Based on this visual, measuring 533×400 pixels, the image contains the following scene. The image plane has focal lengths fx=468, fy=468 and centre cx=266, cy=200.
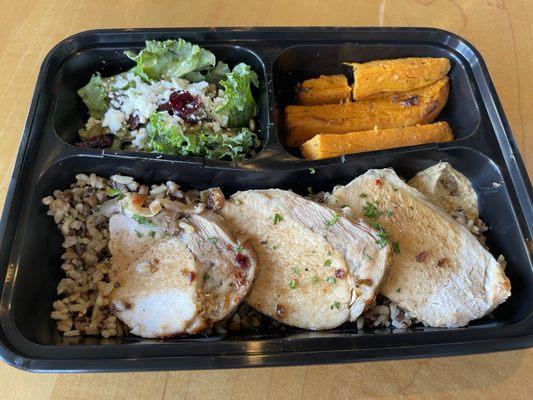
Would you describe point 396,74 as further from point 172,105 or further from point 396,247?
point 172,105

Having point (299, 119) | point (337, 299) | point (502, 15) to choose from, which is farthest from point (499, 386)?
point (502, 15)

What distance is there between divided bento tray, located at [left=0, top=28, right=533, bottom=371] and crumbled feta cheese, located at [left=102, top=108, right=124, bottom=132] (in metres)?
0.18

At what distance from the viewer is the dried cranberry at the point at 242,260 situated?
1803 millimetres

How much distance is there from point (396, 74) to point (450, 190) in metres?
0.64

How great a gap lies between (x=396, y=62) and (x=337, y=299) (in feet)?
4.24

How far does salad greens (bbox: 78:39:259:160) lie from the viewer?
2.16m

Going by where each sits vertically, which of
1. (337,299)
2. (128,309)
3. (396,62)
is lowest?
(128,309)

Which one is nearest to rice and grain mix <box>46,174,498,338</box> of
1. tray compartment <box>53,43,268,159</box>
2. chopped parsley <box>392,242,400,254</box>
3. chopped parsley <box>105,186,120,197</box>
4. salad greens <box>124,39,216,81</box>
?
chopped parsley <box>105,186,120,197</box>

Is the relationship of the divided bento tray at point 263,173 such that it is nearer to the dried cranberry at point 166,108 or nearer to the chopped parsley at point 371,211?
the chopped parsley at point 371,211

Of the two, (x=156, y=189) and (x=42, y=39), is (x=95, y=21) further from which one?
(x=156, y=189)

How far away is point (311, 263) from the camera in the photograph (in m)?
1.85

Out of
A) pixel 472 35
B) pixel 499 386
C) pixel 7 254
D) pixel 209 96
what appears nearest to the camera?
pixel 7 254

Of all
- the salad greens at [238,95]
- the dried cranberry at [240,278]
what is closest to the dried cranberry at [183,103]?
the salad greens at [238,95]

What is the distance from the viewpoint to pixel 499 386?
1887mm
